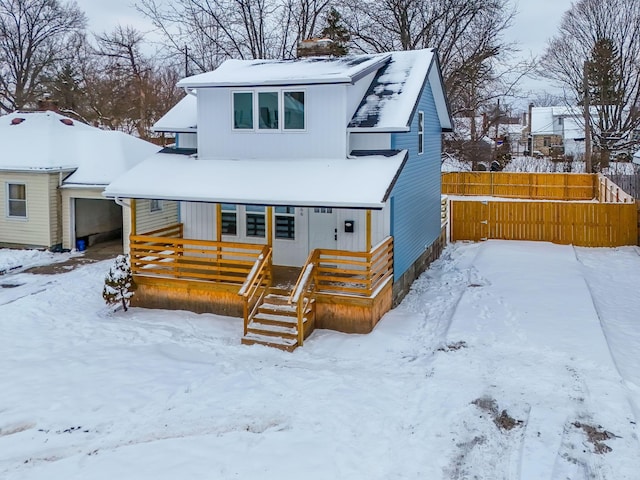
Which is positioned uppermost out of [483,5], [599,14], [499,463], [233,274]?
[599,14]

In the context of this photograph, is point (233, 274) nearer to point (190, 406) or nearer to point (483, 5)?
point (190, 406)

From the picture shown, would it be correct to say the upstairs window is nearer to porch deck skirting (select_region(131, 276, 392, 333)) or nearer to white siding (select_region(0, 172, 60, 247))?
porch deck skirting (select_region(131, 276, 392, 333))

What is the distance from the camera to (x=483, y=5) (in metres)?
29.8

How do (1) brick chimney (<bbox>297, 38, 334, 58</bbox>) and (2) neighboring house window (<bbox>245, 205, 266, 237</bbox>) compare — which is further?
(1) brick chimney (<bbox>297, 38, 334, 58</bbox>)

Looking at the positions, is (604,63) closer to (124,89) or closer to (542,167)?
(542,167)

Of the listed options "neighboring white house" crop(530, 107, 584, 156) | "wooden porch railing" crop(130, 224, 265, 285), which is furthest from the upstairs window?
"neighboring white house" crop(530, 107, 584, 156)

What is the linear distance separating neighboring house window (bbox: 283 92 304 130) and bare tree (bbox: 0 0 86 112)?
32.7 meters

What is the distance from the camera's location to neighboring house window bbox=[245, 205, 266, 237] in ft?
45.0

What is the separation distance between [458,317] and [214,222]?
6315 millimetres

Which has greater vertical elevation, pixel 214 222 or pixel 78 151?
pixel 78 151

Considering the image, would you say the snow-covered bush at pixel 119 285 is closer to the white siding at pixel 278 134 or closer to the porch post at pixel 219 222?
the porch post at pixel 219 222

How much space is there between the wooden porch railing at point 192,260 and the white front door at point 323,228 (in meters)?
1.32

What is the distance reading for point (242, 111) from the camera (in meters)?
13.8

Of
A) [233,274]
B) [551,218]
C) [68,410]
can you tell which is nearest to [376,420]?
[68,410]
